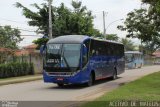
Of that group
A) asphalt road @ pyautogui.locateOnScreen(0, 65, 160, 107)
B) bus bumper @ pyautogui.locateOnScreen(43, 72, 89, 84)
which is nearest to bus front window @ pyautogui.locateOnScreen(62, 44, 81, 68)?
bus bumper @ pyautogui.locateOnScreen(43, 72, 89, 84)

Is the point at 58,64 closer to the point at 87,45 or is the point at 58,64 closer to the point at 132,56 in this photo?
the point at 87,45

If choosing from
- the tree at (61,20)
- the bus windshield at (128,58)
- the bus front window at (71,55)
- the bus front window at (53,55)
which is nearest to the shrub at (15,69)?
the tree at (61,20)

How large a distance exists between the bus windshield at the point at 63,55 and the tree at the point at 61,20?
83.2 feet

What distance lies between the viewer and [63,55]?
79.1 ft

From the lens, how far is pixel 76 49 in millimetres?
24406

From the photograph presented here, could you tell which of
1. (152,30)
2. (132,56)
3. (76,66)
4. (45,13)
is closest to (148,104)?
(76,66)

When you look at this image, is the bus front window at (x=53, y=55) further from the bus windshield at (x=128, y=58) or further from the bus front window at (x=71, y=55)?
the bus windshield at (x=128, y=58)

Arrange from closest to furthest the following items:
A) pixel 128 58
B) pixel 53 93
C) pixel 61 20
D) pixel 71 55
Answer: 1. pixel 53 93
2. pixel 71 55
3. pixel 61 20
4. pixel 128 58

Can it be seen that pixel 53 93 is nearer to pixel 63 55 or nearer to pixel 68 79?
pixel 68 79

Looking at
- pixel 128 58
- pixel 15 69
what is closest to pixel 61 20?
pixel 15 69

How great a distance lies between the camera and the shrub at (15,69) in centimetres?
3831

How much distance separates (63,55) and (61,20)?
26.8 m

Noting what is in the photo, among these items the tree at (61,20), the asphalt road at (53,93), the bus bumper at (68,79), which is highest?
the tree at (61,20)

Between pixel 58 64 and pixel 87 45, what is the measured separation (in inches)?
97.2
